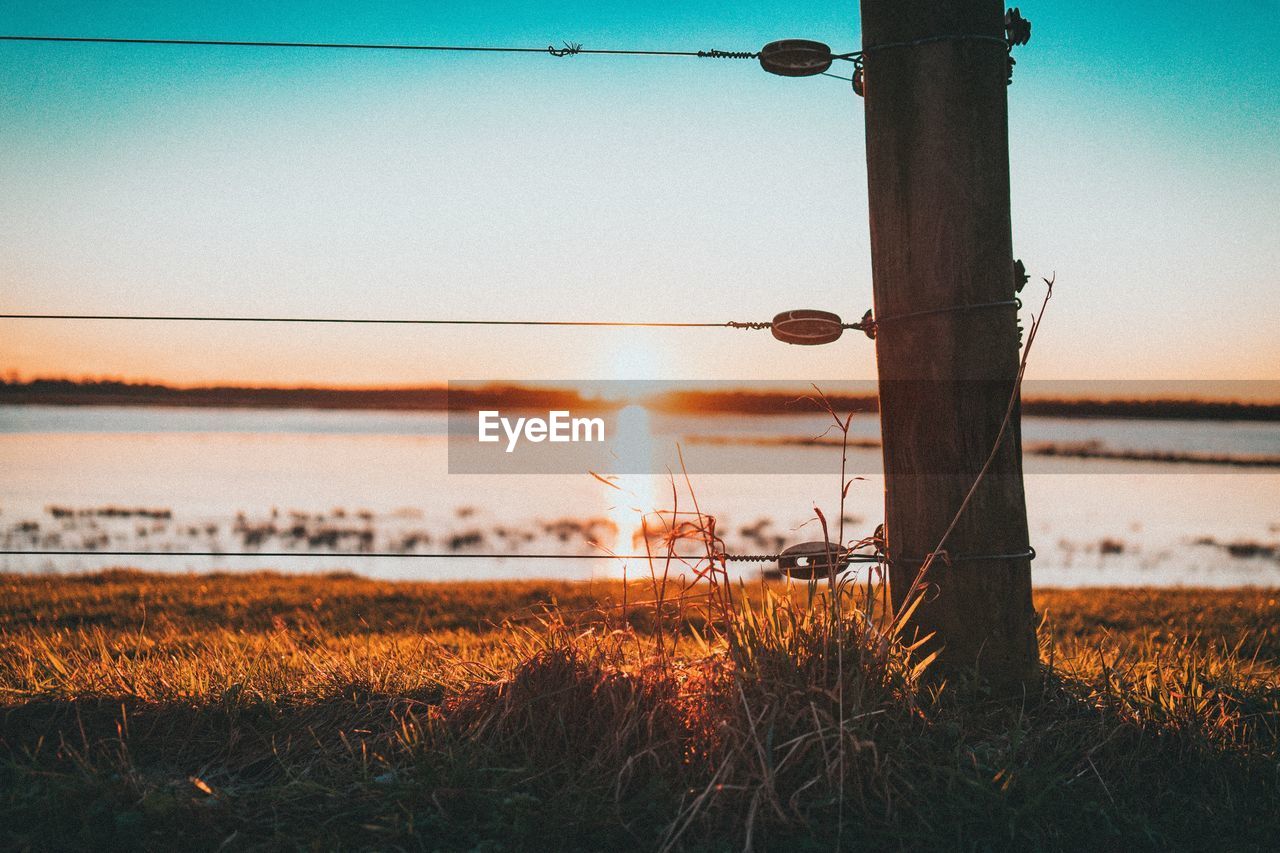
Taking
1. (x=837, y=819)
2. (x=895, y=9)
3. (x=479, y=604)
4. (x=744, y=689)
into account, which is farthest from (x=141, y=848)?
(x=479, y=604)

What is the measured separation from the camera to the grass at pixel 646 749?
2.07 metres

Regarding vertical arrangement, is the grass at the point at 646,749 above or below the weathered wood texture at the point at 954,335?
below

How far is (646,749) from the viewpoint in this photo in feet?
7.18

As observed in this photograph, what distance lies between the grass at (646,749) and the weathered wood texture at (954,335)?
0.26 meters

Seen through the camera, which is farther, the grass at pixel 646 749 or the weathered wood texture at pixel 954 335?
the weathered wood texture at pixel 954 335

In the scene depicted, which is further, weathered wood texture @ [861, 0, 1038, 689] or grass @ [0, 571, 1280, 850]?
weathered wood texture @ [861, 0, 1038, 689]

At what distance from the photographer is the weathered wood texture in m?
2.71

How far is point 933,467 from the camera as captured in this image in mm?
2736

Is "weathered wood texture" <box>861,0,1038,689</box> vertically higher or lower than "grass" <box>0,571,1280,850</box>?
higher

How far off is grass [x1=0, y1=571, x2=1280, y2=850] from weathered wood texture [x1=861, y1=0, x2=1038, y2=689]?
0.26m

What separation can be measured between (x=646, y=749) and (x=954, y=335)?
5.48 ft

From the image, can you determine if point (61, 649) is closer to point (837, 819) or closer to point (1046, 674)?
point (837, 819)

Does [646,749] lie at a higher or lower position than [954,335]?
lower

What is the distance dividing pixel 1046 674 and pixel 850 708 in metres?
0.92
